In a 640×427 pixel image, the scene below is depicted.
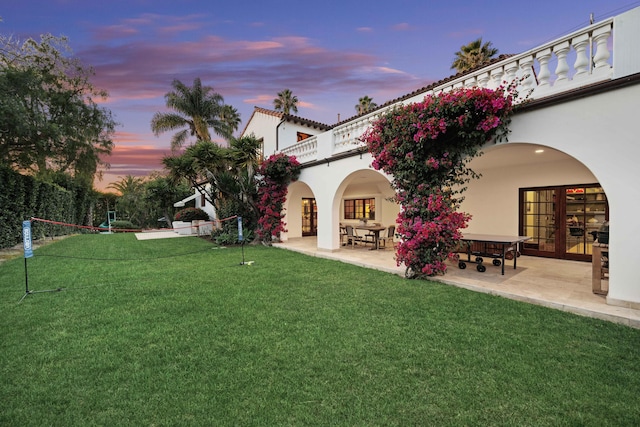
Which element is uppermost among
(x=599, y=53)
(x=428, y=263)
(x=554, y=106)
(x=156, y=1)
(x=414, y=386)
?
(x=156, y=1)

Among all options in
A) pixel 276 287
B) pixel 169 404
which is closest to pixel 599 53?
pixel 276 287

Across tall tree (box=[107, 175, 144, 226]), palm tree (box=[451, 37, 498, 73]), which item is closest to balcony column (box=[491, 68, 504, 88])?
palm tree (box=[451, 37, 498, 73])

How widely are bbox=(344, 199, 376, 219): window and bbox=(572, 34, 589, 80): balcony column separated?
10.9 meters

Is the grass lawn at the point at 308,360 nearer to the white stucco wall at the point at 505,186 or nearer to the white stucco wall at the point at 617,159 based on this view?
the white stucco wall at the point at 617,159

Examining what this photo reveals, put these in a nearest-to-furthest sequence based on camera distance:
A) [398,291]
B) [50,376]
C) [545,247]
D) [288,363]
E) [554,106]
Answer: [50,376], [288,363], [554,106], [398,291], [545,247]

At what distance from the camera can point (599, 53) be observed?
497cm

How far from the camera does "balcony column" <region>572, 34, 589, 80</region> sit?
16.6ft

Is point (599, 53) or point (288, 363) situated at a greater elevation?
point (599, 53)

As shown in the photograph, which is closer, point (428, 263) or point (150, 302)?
point (150, 302)

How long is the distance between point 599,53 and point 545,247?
6.84 metres

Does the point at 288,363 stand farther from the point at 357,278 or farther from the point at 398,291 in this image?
the point at 357,278

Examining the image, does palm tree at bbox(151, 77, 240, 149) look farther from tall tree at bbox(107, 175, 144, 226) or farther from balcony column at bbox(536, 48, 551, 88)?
balcony column at bbox(536, 48, 551, 88)

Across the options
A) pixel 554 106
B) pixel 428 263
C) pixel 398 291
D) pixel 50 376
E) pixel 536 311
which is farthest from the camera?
pixel 428 263

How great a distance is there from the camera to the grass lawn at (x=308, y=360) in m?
2.51
